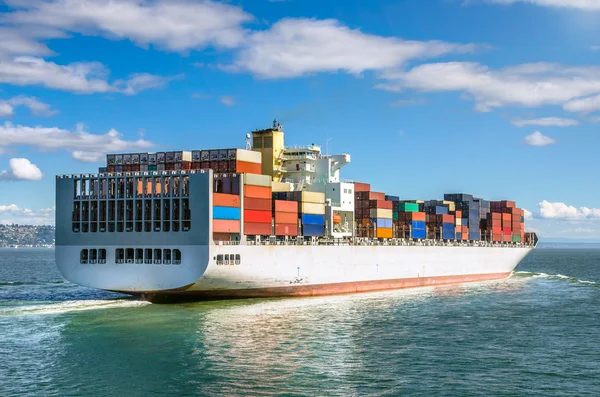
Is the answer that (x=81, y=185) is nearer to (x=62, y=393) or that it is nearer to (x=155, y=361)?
(x=155, y=361)

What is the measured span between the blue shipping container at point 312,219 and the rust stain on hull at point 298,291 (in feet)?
17.2

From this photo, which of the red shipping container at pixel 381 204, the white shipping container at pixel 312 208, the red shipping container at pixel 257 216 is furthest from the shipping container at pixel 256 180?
the red shipping container at pixel 381 204

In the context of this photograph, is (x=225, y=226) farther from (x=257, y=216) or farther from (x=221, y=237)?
(x=257, y=216)

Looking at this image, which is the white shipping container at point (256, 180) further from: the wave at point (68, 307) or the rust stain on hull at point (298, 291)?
the wave at point (68, 307)

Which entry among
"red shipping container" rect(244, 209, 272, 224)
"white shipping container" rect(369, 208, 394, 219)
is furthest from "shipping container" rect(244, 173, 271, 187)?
"white shipping container" rect(369, 208, 394, 219)

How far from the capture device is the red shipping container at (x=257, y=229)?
160 feet

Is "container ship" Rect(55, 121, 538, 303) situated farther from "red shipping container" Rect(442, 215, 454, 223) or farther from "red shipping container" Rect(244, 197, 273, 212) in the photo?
"red shipping container" Rect(442, 215, 454, 223)

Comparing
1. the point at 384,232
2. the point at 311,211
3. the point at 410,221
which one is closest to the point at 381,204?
the point at 384,232

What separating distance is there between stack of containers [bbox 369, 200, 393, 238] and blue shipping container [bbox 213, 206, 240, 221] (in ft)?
73.4

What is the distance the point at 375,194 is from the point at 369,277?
10733 mm

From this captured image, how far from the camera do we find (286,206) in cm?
5334

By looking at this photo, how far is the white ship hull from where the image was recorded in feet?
148

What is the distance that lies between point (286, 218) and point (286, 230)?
937mm

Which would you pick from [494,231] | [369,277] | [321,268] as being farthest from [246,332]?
[494,231]
